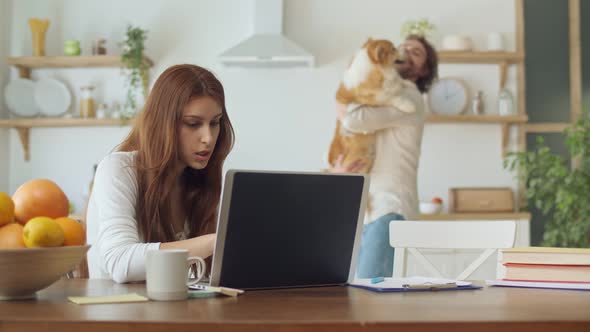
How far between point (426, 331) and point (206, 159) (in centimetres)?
95

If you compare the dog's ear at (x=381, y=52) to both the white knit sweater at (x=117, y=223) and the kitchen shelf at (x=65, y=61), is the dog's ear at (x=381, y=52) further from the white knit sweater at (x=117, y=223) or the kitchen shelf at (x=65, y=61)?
the kitchen shelf at (x=65, y=61)

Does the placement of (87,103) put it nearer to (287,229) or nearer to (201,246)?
(201,246)

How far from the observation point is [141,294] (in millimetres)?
1237

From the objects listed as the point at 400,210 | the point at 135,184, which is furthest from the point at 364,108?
the point at 135,184

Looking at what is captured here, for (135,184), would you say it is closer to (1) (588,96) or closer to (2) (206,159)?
(2) (206,159)

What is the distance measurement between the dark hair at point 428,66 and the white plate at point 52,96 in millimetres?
2664

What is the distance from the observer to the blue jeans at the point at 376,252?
2449 millimetres

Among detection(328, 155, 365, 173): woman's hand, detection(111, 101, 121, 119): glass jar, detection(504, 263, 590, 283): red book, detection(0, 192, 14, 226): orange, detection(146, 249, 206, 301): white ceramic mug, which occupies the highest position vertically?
detection(111, 101, 121, 119): glass jar

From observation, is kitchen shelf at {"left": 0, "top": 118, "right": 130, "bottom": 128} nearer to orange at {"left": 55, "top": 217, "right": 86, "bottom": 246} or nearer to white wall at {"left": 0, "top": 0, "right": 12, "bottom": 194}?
white wall at {"left": 0, "top": 0, "right": 12, "bottom": 194}

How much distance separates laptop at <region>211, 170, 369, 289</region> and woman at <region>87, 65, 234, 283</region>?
0.31 metres

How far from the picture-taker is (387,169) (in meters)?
2.65

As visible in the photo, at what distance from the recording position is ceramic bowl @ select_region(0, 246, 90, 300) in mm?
1128

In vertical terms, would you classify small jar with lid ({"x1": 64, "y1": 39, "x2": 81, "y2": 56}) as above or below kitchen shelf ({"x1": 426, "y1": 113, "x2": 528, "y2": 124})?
above

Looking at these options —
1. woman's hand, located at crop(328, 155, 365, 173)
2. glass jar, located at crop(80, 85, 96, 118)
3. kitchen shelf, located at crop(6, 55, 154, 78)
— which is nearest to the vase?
kitchen shelf, located at crop(6, 55, 154, 78)
